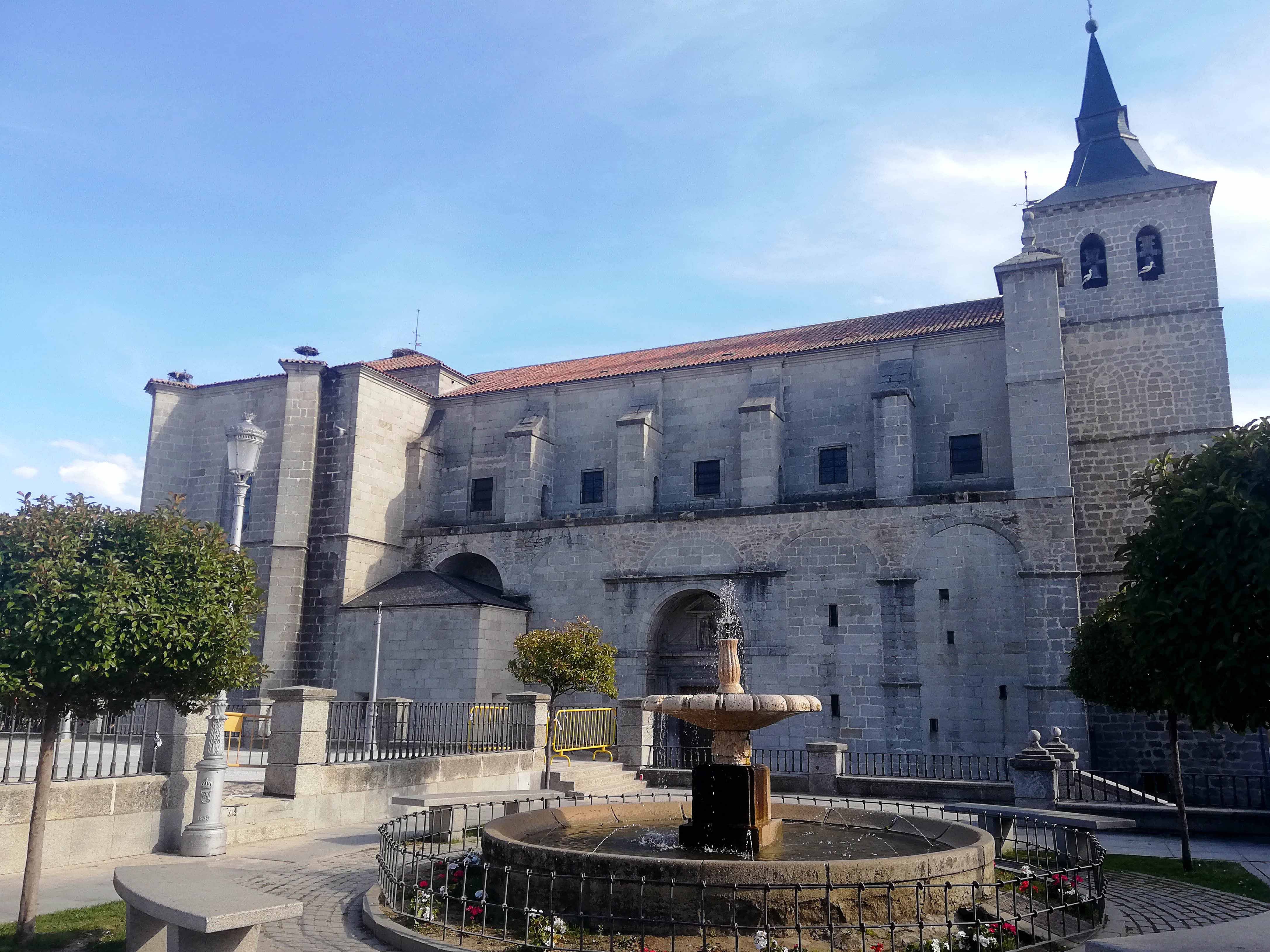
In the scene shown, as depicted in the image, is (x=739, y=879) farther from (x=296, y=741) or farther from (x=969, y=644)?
(x=969, y=644)

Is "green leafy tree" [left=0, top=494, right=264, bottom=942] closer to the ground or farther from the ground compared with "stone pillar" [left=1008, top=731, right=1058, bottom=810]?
farther from the ground

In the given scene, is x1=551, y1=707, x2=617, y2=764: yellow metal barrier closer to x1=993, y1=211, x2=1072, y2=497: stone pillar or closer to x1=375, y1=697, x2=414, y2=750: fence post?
x1=375, y1=697, x2=414, y2=750: fence post

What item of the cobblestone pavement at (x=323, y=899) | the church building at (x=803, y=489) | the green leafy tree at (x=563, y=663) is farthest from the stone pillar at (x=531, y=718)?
the church building at (x=803, y=489)

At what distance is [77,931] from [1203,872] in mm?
11697

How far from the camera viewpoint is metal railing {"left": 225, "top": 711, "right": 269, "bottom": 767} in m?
18.7

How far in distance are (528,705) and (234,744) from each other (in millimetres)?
8418

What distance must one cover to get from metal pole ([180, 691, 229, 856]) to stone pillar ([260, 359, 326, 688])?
16.8 m

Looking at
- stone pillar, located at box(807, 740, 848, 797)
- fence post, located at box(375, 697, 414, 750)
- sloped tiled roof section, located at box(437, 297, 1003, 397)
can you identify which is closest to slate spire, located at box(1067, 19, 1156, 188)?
sloped tiled roof section, located at box(437, 297, 1003, 397)

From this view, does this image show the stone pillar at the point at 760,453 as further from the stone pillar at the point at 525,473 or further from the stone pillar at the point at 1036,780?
the stone pillar at the point at 1036,780

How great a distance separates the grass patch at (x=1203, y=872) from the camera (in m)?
9.77

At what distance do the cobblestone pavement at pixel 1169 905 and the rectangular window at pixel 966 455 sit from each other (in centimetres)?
1600

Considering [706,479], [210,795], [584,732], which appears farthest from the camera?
[706,479]

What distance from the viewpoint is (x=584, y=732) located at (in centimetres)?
2030

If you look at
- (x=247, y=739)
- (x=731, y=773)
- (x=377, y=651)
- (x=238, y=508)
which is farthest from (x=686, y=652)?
(x=731, y=773)
